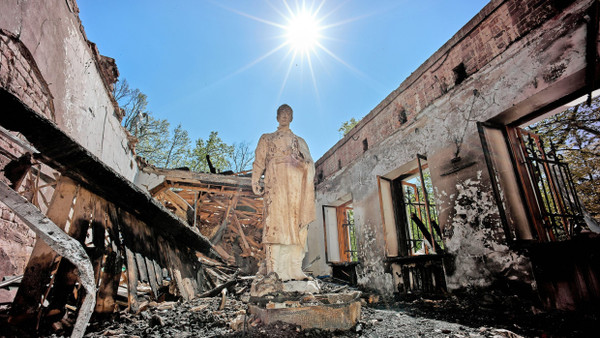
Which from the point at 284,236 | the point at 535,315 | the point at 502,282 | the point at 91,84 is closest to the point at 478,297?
the point at 502,282

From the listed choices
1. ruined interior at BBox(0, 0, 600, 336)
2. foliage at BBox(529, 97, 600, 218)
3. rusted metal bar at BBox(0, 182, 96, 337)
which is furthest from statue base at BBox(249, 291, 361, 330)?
foliage at BBox(529, 97, 600, 218)

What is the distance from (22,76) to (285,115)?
3.62 metres

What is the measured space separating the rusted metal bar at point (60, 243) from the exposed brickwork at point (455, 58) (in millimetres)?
7028

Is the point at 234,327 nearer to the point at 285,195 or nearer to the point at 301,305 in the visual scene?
the point at 301,305

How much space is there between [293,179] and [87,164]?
235 centimetres

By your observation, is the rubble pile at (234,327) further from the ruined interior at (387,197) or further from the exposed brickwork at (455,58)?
the exposed brickwork at (455,58)

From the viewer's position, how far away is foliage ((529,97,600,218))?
8.85 metres

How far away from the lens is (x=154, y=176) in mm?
9883

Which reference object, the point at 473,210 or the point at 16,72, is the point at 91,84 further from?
the point at 473,210

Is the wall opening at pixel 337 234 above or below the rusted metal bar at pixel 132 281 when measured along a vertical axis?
above

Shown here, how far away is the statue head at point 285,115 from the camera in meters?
4.15

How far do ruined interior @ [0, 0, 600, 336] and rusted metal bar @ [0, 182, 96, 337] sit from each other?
11 mm

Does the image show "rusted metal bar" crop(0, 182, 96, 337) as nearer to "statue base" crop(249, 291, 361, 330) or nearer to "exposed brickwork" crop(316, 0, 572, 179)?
"statue base" crop(249, 291, 361, 330)

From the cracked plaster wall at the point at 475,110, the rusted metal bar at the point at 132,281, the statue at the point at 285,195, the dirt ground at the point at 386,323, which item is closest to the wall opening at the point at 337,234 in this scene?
the cracked plaster wall at the point at 475,110
